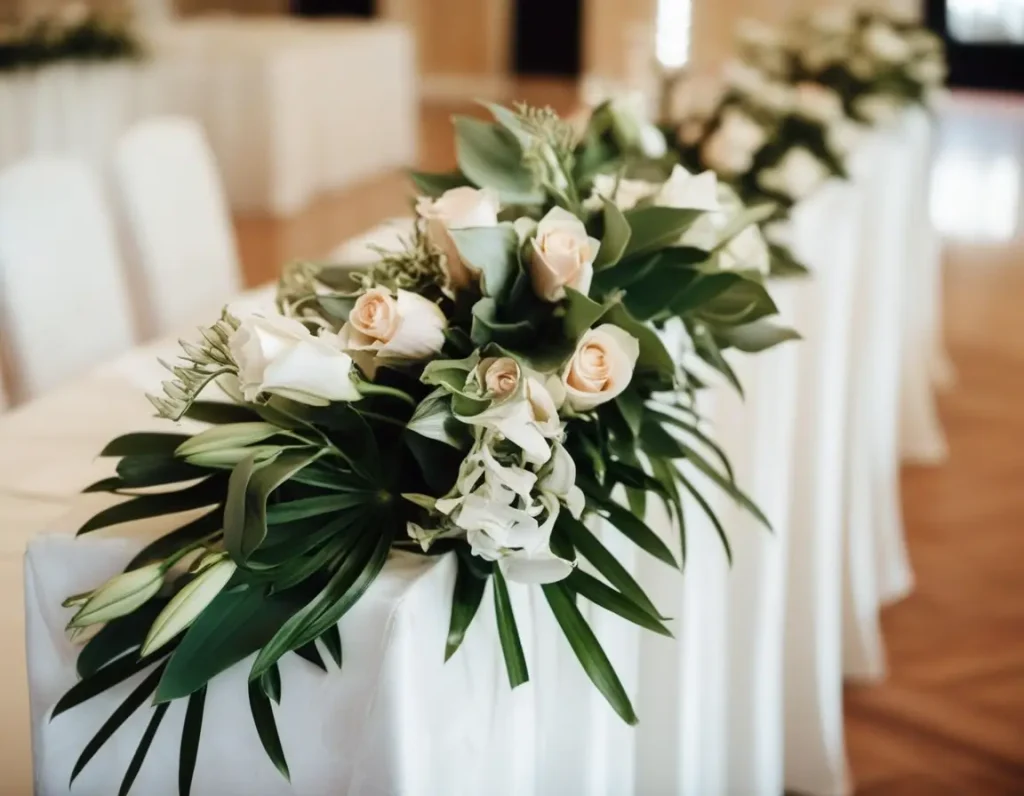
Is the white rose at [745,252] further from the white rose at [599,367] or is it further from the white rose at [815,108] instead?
the white rose at [815,108]

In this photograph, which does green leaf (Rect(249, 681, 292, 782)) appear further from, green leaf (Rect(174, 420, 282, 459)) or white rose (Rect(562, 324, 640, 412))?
white rose (Rect(562, 324, 640, 412))

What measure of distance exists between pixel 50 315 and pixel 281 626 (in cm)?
157

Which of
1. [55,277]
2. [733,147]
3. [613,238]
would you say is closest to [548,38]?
[733,147]

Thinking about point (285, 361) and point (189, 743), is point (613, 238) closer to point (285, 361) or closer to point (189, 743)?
point (285, 361)

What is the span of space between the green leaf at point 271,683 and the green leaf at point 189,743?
0.16 ft

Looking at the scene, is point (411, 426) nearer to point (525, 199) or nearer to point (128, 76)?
point (525, 199)

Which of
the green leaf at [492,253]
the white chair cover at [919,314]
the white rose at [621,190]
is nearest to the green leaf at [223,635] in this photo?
the green leaf at [492,253]

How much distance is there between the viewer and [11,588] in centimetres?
141

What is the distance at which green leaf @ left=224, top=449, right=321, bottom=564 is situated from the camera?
36.1 inches

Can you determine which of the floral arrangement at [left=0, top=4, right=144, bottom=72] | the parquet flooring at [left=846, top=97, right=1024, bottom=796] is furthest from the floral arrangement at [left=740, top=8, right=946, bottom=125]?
the floral arrangement at [left=0, top=4, right=144, bottom=72]

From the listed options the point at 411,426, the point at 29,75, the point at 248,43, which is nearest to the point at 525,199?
the point at 411,426

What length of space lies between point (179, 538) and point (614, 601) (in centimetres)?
37

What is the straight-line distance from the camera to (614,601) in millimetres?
1070

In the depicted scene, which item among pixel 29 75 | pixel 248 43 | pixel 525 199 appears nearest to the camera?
pixel 525 199
